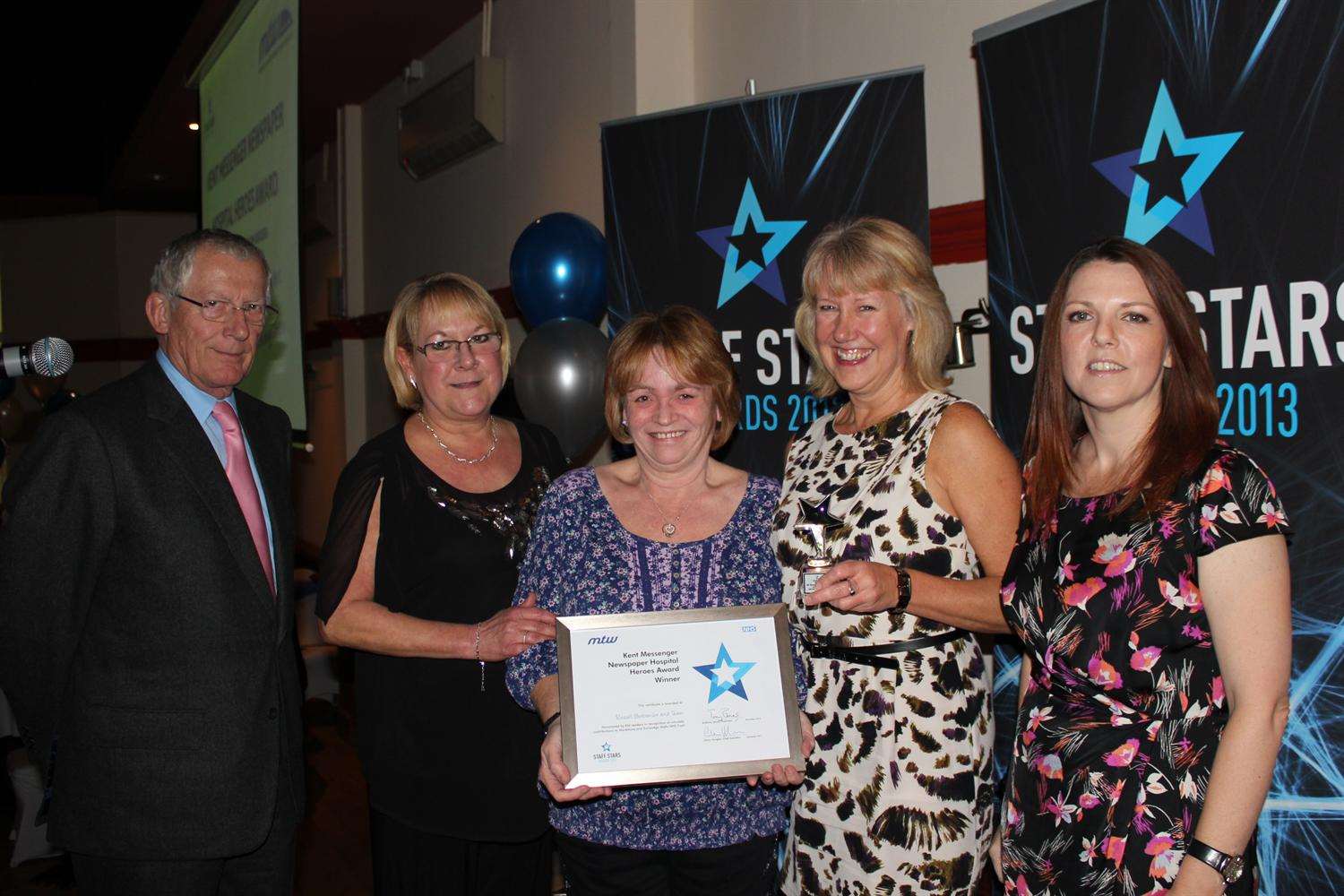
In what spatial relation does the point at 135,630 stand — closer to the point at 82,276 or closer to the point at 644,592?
the point at 644,592

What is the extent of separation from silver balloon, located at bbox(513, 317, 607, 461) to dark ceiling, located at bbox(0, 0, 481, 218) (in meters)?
2.49

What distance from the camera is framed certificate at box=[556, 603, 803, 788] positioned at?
1778 millimetres

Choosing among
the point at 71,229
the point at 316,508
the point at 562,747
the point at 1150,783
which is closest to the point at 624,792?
the point at 562,747

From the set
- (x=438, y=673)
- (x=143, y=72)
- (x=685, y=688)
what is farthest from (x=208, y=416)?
(x=143, y=72)

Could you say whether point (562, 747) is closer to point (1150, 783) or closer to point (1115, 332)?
point (1150, 783)

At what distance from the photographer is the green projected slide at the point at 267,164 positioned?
12.3 ft

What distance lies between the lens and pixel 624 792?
1907mm

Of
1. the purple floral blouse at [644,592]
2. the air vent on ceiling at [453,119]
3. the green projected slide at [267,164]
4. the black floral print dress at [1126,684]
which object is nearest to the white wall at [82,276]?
the air vent on ceiling at [453,119]

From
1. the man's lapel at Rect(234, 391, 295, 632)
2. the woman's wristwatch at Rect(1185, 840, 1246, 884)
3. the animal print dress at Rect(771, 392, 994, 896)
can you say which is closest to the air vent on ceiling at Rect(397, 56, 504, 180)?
the man's lapel at Rect(234, 391, 295, 632)

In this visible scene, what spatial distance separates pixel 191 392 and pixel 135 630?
0.53 m

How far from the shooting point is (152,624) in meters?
2.02

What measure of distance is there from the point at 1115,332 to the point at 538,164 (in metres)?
4.79

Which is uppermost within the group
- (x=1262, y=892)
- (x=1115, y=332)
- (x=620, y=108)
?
(x=620, y=108)

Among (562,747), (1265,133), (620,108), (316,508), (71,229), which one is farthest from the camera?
(71,229)
